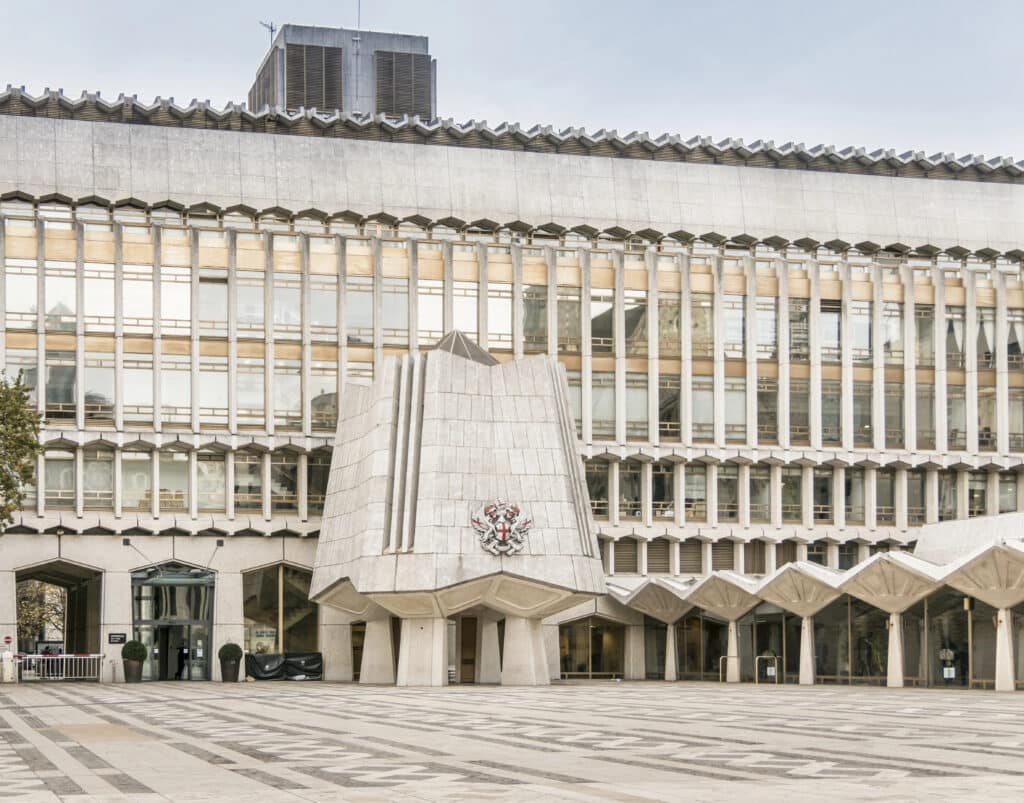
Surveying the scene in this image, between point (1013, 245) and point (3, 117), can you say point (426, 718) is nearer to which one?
point (3, 117)

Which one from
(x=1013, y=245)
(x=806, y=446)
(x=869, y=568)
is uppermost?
(x=1013, y=245)

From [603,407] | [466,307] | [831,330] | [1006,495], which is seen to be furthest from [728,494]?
[466,307]

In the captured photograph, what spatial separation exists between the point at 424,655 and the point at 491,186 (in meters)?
28.4

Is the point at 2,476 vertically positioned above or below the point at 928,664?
above

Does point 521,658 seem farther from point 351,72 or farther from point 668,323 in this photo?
point 351,72

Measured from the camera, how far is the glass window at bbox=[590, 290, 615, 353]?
7650 cm

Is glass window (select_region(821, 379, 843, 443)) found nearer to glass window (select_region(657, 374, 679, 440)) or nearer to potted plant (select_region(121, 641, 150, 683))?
glass window (select_region(657, 374, 679, 440))

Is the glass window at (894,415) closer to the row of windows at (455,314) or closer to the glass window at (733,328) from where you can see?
the row of windows at (455,314)

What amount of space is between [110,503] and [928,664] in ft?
115

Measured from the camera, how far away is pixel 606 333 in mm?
76688

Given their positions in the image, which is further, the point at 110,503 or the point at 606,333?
the point at 606,333

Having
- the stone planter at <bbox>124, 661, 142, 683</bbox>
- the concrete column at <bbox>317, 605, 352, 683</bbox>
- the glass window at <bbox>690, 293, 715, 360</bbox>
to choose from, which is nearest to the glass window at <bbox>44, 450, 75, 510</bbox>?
the stone planter at <bbox>124, 661, 142, 683</bbox>

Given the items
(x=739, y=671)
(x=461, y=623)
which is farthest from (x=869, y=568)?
(x=461, y=623)

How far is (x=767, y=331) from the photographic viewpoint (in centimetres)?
7856
